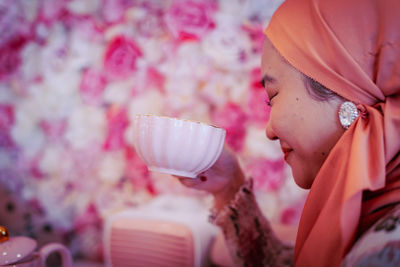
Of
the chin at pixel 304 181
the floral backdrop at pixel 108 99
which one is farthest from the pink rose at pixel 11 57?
the chin at pixel 304 181

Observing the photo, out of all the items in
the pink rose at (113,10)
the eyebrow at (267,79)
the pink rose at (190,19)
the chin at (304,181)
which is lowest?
the chin at (304,181)

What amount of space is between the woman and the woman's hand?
A: 20 centimetres

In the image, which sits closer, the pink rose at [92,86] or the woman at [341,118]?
the woman at [341,118]

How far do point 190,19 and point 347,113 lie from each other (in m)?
0.81

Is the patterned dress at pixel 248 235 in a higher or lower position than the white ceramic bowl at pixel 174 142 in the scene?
lower

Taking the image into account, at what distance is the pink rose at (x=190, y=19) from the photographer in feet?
3.98

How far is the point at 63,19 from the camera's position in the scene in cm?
144

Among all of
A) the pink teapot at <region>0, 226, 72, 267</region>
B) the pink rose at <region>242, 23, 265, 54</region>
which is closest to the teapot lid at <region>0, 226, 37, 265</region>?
the pink teapot at <region>0, 226, 72, 267</region>

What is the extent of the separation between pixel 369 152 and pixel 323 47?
0.20 m

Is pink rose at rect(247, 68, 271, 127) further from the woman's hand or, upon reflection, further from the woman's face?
the woman's face

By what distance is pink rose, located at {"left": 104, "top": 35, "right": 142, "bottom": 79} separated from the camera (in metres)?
1.33

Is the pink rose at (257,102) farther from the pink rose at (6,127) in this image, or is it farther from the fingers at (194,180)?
the pink rose at (6,127)

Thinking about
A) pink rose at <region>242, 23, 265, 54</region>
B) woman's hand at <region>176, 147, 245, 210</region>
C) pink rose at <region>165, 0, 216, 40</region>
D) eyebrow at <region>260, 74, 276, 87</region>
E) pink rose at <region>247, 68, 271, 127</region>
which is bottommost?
woman's hand at <region>176, 147, 245, 210</region>

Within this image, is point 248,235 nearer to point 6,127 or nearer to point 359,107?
point 359,107
